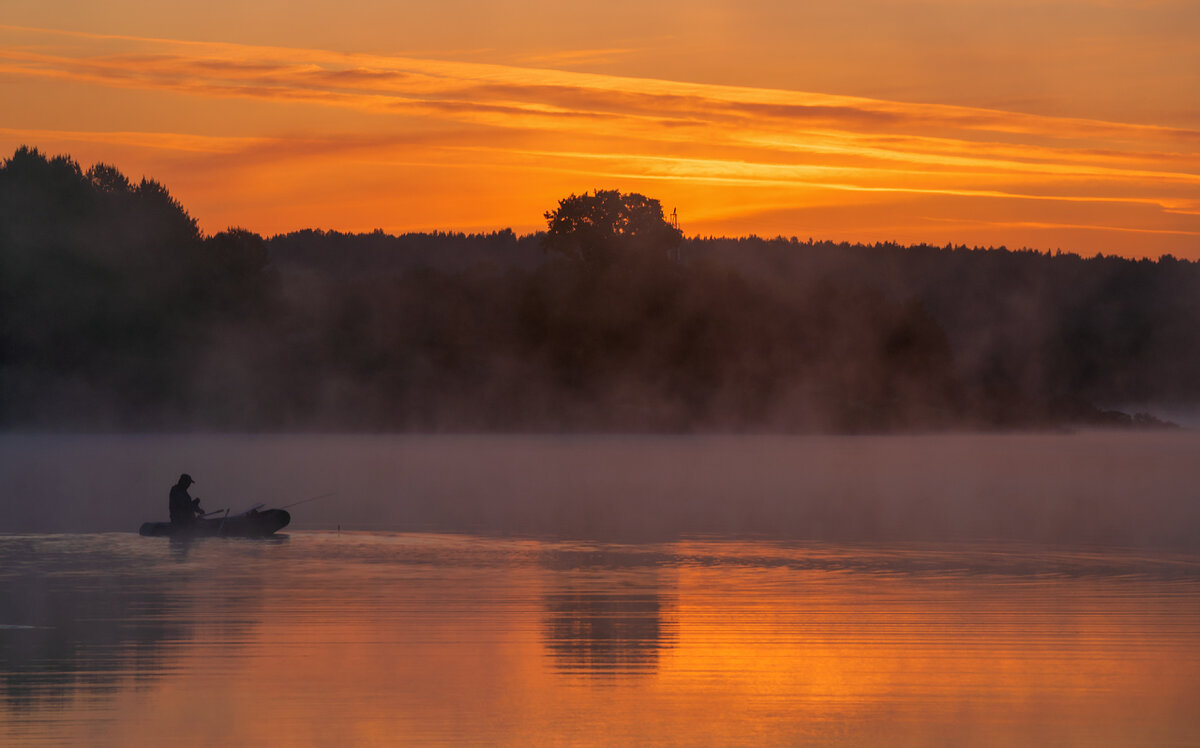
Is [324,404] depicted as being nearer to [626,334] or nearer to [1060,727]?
[626,334]

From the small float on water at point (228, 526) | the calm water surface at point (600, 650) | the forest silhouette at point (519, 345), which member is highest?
the forest silhouette at point (519, 345)

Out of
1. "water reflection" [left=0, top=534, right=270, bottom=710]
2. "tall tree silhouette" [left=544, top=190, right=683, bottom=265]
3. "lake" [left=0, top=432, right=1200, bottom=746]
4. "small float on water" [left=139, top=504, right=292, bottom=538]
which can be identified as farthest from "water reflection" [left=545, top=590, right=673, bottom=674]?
"tall tree silhouette" [left=544, top=190, right=683, bottom=265]

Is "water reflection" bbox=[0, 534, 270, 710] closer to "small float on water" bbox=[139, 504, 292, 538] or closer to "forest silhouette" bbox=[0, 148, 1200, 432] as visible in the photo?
"small float on water" bbox=[139, 504, 292, 538]

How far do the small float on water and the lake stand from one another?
15.3 inches

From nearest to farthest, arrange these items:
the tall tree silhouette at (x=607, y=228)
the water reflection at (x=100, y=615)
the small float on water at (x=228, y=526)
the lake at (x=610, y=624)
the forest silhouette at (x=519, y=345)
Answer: the lake at (x=610, y=624)
the water reflection at (x=100, y=615)
the small float on water at (x=228, y=526)
the forest silhouette at (x=519, y=345)
the tall tree silhouette at (x=607, y=228)

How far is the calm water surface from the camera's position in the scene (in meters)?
15.2

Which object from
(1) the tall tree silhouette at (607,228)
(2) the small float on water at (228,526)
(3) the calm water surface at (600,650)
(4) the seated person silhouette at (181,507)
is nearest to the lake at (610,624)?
(3) the calm water surface at (600,650)

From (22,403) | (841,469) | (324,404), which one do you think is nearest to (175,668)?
(841,469)

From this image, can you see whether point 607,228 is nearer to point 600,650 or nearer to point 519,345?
point 519,345

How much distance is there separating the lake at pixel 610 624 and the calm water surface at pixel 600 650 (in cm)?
5

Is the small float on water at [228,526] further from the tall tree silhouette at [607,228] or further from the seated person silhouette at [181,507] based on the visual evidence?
the tall tree silhouette at [607,228]

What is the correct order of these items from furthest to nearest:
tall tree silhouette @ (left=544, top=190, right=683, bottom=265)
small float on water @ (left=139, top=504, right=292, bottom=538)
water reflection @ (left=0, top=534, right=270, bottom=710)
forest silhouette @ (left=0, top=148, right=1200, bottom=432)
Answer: tall tree silhouette @ (left=544, top=190, right=683, bottom=265), forest silhouette @ (left=0, top=148, right=1200, bottom=432), small float on water @ (left=139, top=504, right=292, bottom=538), water reflection @ (left=0, top=534, right=270, bottom=710)

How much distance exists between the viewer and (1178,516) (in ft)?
138

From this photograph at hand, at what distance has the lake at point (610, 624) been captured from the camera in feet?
50.5
